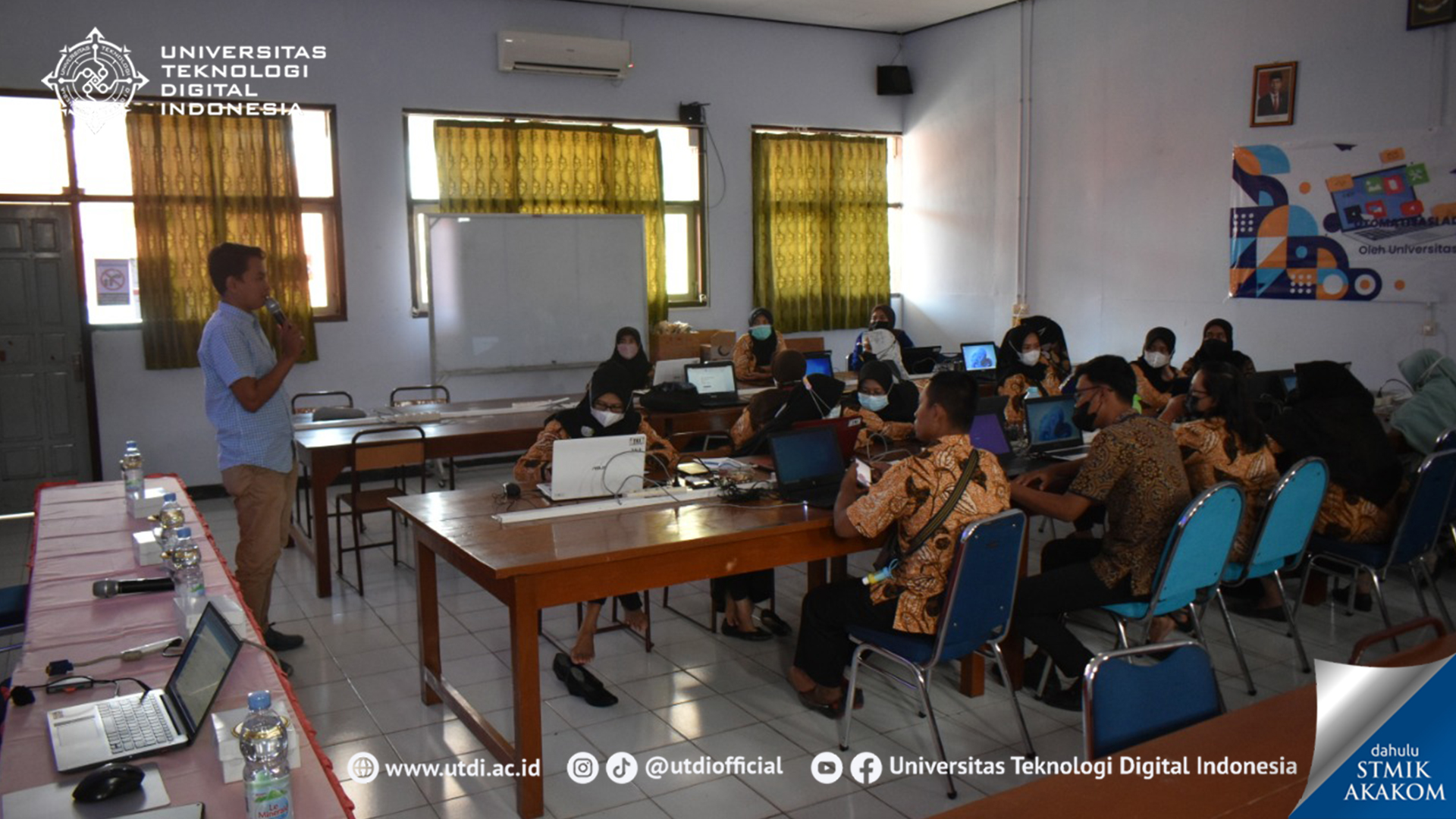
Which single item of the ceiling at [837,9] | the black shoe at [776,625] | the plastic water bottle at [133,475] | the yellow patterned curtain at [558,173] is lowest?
the black shoe at [776,625]

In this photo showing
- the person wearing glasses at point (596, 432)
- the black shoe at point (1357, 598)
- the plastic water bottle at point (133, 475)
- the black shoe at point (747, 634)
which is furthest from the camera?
the black shoe at point (1357, 598)

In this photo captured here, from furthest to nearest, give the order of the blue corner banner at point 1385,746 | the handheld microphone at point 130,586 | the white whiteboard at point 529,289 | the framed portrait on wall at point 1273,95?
the white whiteboard at point 529,289, the framed portrait on wall at point 1273,95, the handheld microphone at point 130,586, the blue corner banner at point 1385,746

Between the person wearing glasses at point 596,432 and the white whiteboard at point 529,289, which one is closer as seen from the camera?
the person wearing glasses at point 596,432

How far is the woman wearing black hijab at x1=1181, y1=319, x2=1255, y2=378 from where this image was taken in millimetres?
6359

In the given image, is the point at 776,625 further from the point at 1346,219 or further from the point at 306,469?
the point at 1346,219

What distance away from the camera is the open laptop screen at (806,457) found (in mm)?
3779

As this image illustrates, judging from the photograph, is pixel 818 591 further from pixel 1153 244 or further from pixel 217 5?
pixel 217 5

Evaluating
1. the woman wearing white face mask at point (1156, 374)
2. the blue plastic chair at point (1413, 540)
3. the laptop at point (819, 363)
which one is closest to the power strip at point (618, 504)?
the blue plastic chair at point (1413, 540)

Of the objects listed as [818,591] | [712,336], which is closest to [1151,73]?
[712,336]

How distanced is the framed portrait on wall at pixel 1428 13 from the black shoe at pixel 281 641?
7.01 metres

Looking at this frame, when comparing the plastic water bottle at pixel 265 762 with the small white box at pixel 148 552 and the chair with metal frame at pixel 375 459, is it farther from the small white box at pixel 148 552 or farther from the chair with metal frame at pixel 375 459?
the chair with metal frame at pixel 375 459

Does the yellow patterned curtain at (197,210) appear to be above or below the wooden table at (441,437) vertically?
above

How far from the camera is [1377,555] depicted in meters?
4.05

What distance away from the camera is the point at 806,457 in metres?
3.84
